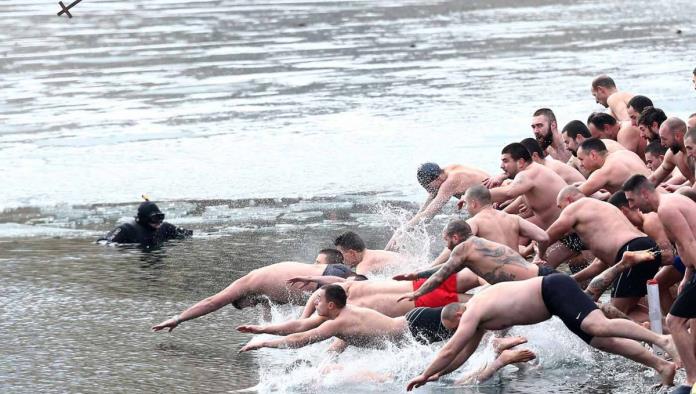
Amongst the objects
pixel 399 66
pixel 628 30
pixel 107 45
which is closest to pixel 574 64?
pixel 399 66

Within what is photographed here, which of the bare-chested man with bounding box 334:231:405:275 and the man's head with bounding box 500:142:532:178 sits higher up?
the man's head with bounding box 500:142:532:178

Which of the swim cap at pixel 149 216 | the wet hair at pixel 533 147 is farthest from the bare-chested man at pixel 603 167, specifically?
the swim cap at pixel 149 216

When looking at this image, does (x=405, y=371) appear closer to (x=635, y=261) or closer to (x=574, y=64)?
(x=635, y=261)

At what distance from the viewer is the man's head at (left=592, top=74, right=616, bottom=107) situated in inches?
661

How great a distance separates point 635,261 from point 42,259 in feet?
24.2

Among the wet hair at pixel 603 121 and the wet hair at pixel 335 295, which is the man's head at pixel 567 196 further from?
the wet hair at pixel 603 121

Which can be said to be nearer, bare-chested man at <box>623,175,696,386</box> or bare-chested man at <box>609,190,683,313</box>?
bare-chested man at <box>623,175,696,386</box>

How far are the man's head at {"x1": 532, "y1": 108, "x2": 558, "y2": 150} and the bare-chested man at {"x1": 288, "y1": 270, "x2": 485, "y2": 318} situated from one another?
4.14 m

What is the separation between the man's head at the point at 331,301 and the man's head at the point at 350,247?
176 centimetres

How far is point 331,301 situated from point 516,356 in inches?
56.9

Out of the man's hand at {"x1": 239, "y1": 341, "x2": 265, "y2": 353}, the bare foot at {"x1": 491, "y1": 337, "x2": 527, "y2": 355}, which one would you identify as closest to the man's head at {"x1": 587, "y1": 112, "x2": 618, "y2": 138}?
the bare foot at {"x1": 491, "y1": 337, "x2": 527, "y2": 355}

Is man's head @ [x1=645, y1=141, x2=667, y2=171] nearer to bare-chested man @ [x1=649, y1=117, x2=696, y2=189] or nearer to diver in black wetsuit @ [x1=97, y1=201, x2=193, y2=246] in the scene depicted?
bare-chested man @ [x1=649, y1=117, x2=696, y2=189]

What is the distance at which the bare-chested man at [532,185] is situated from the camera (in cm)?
1335

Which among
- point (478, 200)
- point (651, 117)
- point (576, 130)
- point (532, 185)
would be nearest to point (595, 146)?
point (532, 185)
